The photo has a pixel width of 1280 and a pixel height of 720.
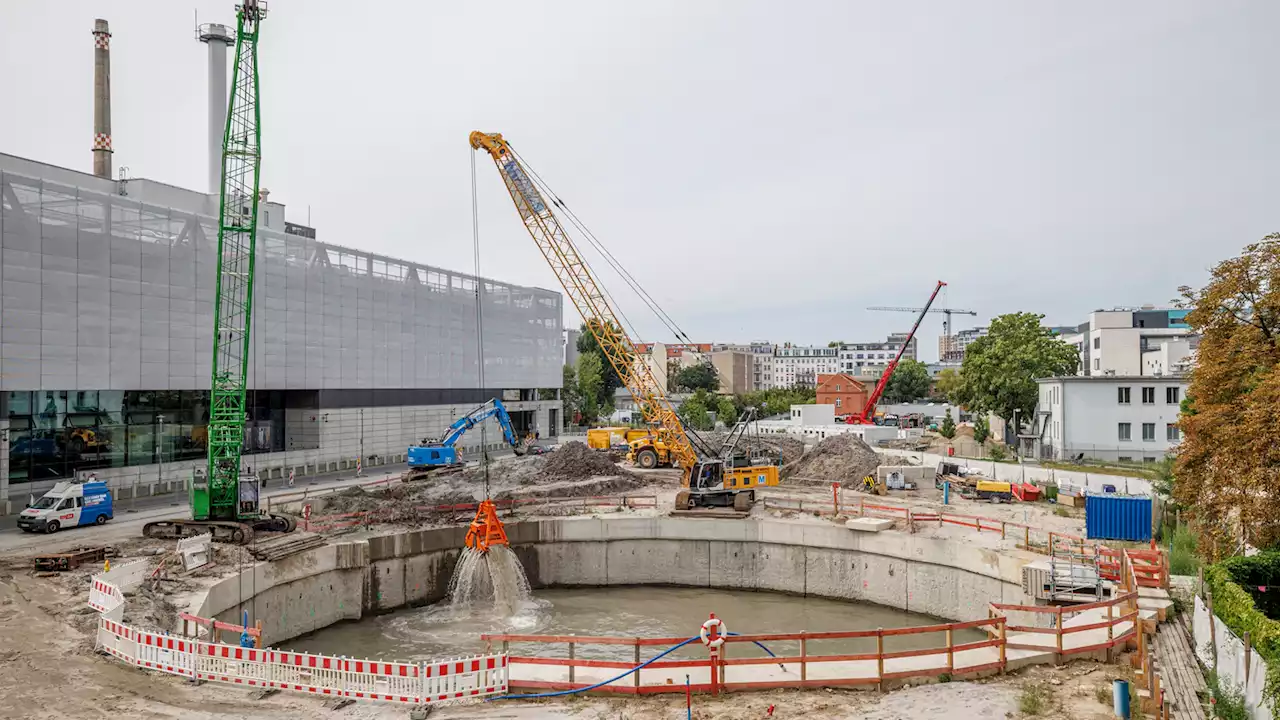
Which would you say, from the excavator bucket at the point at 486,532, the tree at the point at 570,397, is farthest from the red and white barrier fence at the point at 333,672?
the tree at the point at 570,397

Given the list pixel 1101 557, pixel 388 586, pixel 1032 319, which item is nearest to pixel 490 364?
pixel 388 586

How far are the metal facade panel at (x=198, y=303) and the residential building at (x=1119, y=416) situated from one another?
4422 centimetres

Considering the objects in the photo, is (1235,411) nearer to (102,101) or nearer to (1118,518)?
(1118,518)

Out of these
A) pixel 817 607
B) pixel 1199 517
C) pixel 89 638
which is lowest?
pixel 817 607

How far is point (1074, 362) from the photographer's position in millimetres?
70938

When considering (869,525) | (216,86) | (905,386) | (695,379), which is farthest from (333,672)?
(905,386)

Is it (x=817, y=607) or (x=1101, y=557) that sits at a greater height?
(x=1101, y=557)

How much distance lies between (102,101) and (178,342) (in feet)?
98.5

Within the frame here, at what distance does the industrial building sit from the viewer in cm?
3678

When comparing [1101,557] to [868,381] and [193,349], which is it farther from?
[868,381]

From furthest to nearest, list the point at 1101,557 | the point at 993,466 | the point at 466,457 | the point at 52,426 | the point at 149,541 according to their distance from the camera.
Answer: the point at 466,457 → the point at 993,466 → the point at 52,426 → the point at 149,541 → the point at 1101,557

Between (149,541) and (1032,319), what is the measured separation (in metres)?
67.5

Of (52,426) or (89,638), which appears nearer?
(89,638)

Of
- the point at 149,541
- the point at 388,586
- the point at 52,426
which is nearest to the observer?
the point at 149,541
